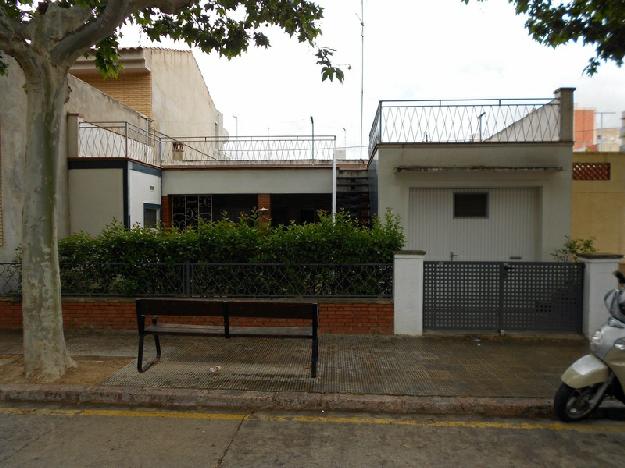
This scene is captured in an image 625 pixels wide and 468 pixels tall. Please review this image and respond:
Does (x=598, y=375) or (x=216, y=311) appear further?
(x=216, y=311)

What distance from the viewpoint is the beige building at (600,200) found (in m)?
10.5

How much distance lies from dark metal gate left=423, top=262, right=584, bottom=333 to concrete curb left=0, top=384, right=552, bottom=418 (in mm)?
2628

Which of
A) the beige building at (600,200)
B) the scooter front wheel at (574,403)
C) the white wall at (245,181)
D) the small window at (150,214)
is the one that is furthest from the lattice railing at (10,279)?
the beige building at (600,200)

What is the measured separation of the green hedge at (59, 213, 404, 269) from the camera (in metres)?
7.88

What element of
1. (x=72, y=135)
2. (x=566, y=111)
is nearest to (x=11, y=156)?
(x=72, y=135)

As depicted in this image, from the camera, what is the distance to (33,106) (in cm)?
557

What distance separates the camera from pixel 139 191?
40.5 ft

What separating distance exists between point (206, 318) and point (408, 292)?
10.7 feet

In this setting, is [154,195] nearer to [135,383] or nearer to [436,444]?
[135,383]

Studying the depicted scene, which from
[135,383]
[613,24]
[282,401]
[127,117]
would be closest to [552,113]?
[613,24]

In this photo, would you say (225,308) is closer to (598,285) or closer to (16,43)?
(16,43)

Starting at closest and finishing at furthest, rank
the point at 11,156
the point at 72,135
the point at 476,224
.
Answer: the point at 11,156 < the point at 476,224 < the point at 72,135

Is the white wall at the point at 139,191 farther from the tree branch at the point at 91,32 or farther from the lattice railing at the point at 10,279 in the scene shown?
the tree branch at the point at 91,32

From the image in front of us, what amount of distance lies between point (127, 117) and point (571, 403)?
13.9 meters
